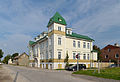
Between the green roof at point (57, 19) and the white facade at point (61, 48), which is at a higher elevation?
the green roof at point (57, 19)

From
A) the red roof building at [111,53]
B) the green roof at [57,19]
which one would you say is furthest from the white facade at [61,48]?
the red roof building at [111,53]

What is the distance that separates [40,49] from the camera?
1457 inches

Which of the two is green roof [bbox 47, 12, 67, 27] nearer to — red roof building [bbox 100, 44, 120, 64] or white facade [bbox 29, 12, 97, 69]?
white facade [bbox 29, 12, 97, 69]

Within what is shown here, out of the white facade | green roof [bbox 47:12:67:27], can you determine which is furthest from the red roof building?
green roof [bbox 47:12:67:27]

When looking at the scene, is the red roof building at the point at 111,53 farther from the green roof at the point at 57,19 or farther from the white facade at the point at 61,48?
the green roof at the point at 57,19

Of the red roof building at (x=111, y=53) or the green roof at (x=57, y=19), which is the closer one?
the green roof at (x=57, y=19)

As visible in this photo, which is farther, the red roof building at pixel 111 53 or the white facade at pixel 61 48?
the red roof building at pixel 111 53

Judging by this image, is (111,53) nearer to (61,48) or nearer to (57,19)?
(61,48)

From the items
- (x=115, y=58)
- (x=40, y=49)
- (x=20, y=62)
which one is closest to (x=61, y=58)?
(x=40, y=49)

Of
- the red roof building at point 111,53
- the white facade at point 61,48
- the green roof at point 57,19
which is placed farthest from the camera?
the red roof building at point 111,53

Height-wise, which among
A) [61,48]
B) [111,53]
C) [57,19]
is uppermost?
[57,19]

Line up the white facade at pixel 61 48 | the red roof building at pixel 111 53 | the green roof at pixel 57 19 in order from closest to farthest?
the white facade at pixel 61 48, the green roof at pixel 57 19, the red roof building at pixel 111 53

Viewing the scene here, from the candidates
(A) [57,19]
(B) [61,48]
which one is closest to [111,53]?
(B) [61,48]

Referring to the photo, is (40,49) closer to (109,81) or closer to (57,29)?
(57,29)
